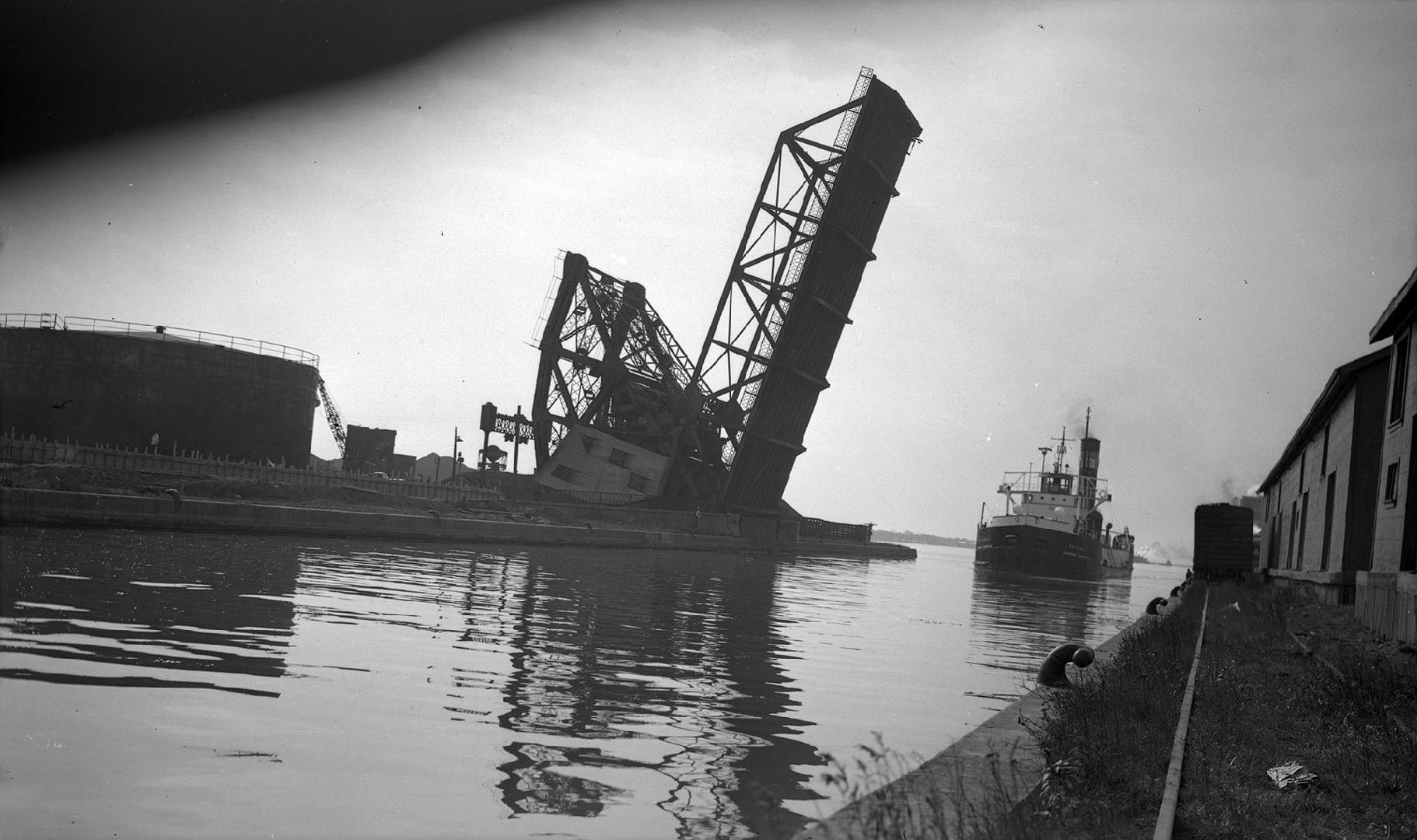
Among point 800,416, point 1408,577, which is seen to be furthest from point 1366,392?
point 800,416

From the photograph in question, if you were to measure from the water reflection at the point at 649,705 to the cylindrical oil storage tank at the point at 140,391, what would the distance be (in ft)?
115

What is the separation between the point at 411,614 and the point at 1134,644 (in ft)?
27.5

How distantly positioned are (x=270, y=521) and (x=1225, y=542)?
112ft

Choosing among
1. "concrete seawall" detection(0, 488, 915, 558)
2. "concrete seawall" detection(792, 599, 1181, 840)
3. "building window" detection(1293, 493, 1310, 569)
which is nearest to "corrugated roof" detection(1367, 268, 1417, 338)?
"concrete seawall" detection(792, 599, 1181, 840)

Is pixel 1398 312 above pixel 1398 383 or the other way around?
above

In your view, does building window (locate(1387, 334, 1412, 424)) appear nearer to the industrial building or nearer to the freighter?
the industrial building

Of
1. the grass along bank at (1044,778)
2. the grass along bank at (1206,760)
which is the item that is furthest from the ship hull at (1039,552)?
the grass along bank at (1044,778)

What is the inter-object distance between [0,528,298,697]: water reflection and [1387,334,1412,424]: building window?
16.8 metres

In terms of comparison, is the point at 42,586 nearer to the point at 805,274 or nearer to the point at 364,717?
the point at 364,717

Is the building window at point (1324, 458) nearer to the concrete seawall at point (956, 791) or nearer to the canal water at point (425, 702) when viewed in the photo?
the canal water at point (425, 702)

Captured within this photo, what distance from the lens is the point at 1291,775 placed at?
6160 millimetres

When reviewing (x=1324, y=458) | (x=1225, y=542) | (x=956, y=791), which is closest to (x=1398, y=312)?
(x=1324, y=458)

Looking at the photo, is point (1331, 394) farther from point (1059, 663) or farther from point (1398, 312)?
point (1059, 663)

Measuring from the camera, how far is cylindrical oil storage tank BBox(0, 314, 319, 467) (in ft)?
149
